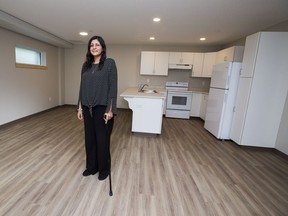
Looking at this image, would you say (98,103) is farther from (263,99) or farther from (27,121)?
(27,121)

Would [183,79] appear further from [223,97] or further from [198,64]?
[223,97]

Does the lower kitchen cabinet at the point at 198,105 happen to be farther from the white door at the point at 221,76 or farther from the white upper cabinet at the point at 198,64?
the white door at the point at 221,76

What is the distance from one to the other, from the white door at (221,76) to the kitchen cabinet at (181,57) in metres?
1.34

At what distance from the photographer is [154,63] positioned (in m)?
5.11

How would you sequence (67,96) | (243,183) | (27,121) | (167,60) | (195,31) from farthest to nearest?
(67,96)
(167,60)
(27,121)
(195,31)
(243,183)

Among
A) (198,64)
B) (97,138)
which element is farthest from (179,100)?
(97,138)

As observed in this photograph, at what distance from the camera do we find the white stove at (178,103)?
16.4ft

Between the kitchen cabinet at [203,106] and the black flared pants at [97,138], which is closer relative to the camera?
the black flared pants at [97,138]

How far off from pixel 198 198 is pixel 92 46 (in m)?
1.95

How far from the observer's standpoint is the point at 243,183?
2.01 metres

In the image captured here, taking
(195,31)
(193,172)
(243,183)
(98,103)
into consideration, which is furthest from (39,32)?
(243,183)

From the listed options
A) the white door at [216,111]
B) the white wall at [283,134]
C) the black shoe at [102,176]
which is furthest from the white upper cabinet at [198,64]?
the black shoe at [102,176]

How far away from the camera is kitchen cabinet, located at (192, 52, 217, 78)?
4875 millimetres

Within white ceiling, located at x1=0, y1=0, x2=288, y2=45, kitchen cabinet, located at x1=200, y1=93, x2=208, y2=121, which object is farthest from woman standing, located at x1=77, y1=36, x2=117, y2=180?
kitchen cabinet, located at x1=200, y1=93, x2=208, y2=121
